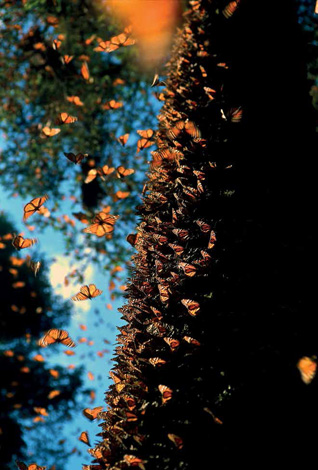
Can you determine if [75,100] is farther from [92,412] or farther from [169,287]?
[92,412]

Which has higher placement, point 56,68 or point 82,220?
point 56,68

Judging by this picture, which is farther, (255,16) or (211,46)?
(211,46)

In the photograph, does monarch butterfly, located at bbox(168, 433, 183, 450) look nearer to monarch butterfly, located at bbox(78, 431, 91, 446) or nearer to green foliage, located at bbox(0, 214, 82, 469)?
monarch butterfly, located at bbox(78, 431, 91, 446)

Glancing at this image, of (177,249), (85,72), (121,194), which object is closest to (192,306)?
(177,249)

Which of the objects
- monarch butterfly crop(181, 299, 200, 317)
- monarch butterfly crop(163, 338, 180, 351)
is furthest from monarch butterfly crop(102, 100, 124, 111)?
monarch butterfly crop(163, 338, 180, 351)

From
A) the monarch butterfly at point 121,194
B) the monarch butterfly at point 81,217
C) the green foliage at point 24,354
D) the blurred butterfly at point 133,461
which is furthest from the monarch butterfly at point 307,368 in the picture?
the green foliage at point 24,354

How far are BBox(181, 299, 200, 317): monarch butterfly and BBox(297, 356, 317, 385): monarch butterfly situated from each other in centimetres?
68

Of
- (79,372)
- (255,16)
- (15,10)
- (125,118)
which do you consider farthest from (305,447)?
(79,372)

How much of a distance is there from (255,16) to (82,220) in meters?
9.77

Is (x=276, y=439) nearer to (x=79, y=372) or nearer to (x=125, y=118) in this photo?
(x=125, y=118)

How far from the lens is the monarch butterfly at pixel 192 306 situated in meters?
2.04

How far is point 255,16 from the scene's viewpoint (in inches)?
137

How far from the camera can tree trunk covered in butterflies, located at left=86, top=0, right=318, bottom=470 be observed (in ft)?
5.59

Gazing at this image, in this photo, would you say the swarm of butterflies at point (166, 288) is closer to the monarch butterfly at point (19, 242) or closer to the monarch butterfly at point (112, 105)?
the monarch butterfly at point (19, 242)
